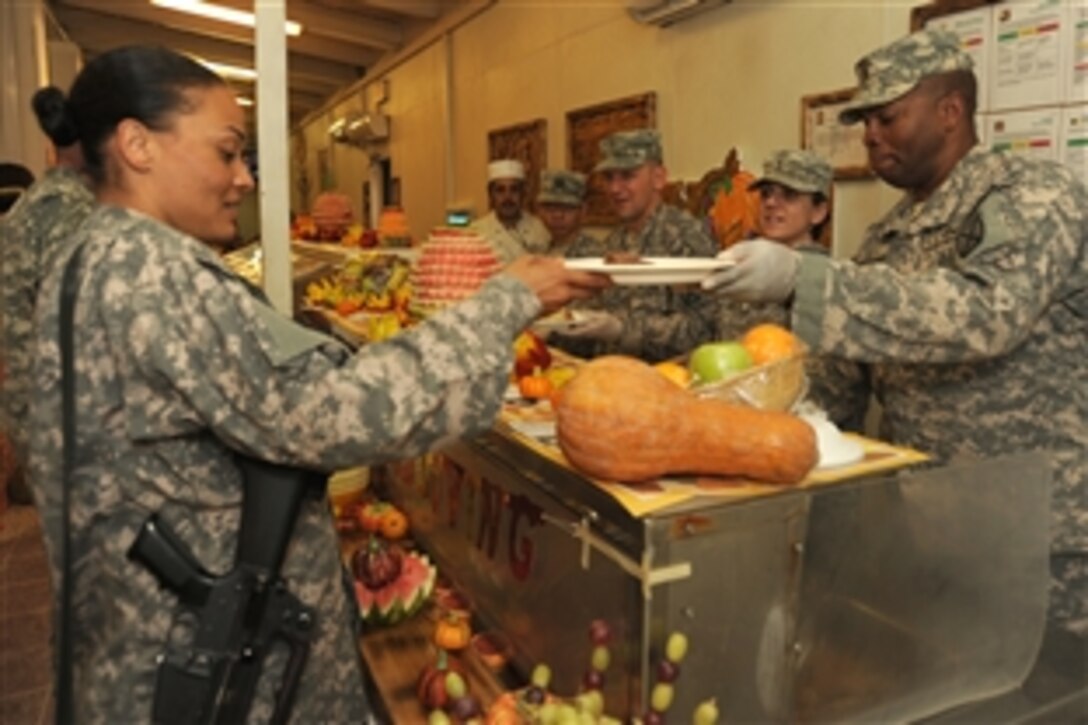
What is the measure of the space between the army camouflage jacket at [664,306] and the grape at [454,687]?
1635mm

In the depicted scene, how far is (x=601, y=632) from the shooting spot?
112cm

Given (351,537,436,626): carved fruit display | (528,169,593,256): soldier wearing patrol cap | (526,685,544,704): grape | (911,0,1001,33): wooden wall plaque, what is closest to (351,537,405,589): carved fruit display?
(351,537,436,626): carved fruit display

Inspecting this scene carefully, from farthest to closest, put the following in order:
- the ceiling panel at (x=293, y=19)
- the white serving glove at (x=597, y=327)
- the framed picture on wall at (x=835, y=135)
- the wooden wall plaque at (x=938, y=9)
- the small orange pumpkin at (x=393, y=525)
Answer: the ceiling panel at (x=293, y=19) < the framed picture on wall at (x=835, y=135) < the wooden wall plaque at (x=938, y=9) < the white serving glove at (x=597, y=327) < the small orange pumpkin at (x=393, y=525)

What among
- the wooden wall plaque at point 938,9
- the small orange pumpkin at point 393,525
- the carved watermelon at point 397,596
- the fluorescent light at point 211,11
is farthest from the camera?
the fluorescent light at point 211,11

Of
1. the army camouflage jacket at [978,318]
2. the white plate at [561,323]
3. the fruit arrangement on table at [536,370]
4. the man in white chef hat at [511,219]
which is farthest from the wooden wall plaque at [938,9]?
the man in white chef hat at [511,219]

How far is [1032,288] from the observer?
1.41m

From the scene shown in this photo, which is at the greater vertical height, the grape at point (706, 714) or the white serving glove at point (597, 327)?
the white serving glove at point (597, 327)

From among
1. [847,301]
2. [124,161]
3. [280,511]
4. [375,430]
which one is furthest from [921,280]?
[124,161]

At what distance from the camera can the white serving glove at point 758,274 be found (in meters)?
1.35

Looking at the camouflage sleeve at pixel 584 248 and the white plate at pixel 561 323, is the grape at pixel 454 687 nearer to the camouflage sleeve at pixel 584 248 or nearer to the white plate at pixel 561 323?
the white plate at pixel 561 323

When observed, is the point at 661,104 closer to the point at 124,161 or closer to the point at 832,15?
the point at 832,15

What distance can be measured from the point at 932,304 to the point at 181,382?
3.87 feet

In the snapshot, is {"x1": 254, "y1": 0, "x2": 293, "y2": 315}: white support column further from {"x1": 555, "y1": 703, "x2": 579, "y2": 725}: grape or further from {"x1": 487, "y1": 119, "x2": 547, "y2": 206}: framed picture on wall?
{"x1": 487, "y1": 119, "x2": 547, "y2": 206}: framed picture on wall

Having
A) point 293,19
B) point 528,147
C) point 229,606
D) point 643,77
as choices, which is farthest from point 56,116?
point 293,19
